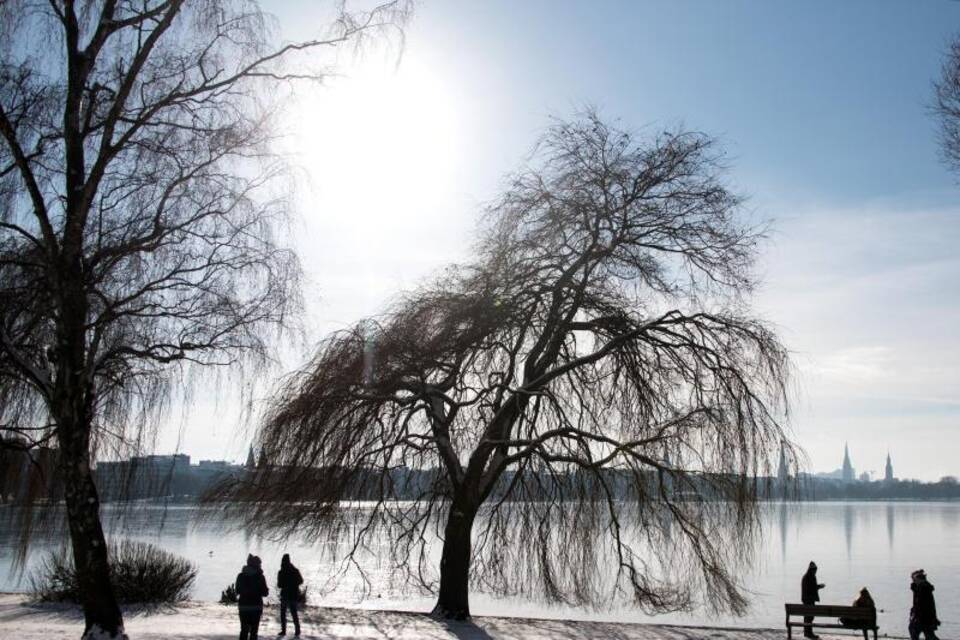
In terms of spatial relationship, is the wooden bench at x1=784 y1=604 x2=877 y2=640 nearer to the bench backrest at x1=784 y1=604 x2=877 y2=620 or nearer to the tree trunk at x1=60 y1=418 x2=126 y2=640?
the bench backrest at x1=784 y1=604 x2=877 y2=620

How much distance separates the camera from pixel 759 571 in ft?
90.6

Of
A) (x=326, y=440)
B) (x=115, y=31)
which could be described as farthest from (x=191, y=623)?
(x=115, y=31)

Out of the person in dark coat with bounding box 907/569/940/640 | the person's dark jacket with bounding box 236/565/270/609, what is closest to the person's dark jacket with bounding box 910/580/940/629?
the person in dark coat with bounding box 907/569/940/640

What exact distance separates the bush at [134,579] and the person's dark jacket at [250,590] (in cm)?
570

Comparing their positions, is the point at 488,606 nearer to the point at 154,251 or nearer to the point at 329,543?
the point at 329,543

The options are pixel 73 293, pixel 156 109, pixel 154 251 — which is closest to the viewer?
pixel 73 293

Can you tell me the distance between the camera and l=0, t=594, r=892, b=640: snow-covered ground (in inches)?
475

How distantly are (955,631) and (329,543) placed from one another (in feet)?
43.1

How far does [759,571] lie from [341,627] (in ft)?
59.8

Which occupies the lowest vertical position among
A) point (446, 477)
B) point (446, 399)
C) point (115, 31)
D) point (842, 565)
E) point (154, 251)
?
point (842, 565)

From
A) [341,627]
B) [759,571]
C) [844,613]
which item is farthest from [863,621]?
[759,571]

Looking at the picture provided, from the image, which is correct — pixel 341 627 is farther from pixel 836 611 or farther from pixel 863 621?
pixel 863 621

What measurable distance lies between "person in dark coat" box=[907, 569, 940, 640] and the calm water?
193cm

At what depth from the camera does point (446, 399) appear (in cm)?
1397
